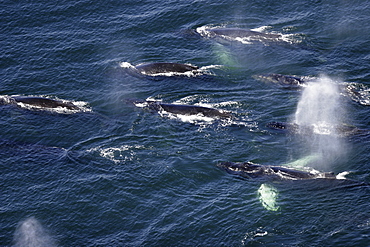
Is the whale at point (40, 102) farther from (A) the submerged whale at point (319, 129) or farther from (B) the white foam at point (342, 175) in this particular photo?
(B) the white foam at point (342, 175)

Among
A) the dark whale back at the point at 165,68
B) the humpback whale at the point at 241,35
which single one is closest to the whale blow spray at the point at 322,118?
the humpback whale at the point at 241,35

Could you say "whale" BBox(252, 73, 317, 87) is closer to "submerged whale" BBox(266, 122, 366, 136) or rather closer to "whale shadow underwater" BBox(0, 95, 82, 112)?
"submerged whale" BBox(266, 122, 366, 136)

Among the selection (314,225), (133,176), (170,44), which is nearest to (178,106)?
(133,176)

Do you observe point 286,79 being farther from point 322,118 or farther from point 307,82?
point 322,118

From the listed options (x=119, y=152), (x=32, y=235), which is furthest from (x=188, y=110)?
(x=32, y=235)

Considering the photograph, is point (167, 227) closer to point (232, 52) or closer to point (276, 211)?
point (276, 211)
